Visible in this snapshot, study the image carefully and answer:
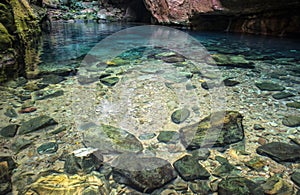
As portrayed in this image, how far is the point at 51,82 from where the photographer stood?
128 inches

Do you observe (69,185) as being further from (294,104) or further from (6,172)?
(294,104)

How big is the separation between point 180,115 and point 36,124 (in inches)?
58.9

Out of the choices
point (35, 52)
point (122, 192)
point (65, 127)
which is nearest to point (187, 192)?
point (122, 192)

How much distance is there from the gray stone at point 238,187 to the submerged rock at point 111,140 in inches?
28.0

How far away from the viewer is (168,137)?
197 cm

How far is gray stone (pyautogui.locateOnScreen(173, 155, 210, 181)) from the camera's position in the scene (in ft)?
4.91

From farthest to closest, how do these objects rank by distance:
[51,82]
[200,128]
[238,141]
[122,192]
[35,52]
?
[35,52]
[51,82]
[200,128]
[238,141]
[122,192]

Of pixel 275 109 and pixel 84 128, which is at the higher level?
pixel 275 109

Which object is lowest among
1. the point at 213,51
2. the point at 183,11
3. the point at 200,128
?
the point at 200,128

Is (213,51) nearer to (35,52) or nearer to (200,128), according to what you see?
(200,128)

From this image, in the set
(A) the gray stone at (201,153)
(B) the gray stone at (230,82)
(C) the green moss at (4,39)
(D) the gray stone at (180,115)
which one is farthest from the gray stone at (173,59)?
(A) the gray stone at (201,153)

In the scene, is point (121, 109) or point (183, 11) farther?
point (183, 11)

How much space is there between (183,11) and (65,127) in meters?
9.86

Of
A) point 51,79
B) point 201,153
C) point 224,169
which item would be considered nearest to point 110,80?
point 51,79
